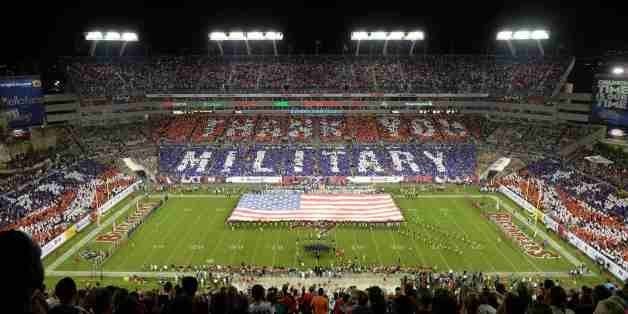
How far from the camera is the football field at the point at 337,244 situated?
3422 cm

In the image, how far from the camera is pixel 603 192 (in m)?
44.7

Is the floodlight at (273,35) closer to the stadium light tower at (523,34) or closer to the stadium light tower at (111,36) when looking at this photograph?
the stadium light tower at (111,36)

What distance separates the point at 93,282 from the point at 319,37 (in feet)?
203

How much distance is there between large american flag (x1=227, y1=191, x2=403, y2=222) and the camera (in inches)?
1667

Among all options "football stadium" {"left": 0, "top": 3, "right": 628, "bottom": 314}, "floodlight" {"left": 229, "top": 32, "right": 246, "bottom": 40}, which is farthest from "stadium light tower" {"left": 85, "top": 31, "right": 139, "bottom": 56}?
"floodlight" {"left": 229, "top": 32, "right": 246, "bottom": 40}

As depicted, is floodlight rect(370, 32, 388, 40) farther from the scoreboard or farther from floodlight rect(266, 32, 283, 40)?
the scoreboard

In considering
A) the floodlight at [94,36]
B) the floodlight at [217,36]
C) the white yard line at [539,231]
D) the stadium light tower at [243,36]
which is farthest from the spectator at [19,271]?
the floodlight at [94,36]

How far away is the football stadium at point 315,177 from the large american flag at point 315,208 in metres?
0.27

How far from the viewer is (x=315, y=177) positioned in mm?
58188

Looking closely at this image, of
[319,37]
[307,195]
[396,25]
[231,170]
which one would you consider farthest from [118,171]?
[396,25]

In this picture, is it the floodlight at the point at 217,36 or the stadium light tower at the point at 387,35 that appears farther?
the floodlight at the point at 217,36

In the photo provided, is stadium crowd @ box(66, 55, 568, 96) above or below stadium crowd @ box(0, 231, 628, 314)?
above

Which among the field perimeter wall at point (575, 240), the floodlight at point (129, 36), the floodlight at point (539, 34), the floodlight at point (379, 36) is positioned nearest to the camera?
the field perimeter wall at point (575, 240)

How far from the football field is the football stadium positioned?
228mm
